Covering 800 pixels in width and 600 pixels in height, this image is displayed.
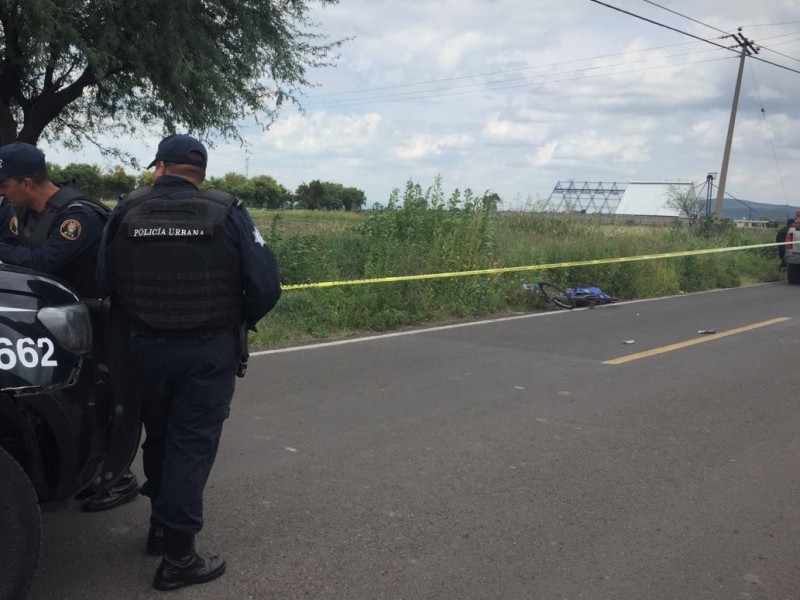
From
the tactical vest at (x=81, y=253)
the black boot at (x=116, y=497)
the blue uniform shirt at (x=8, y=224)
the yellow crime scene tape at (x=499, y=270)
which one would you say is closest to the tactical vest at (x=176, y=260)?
the tactical vest at (x=81, y=253)

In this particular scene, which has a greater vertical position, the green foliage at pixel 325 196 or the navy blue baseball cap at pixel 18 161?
the green foliage at pixel 325 196

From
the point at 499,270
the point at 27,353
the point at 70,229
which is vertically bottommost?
the point at 499,270

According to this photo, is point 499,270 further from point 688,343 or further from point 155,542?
point 155,542

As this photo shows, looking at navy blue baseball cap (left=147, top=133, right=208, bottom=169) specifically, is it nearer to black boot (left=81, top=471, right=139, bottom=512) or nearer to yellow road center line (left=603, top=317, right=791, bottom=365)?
black boot (left=81, top=471, right=139, bottom=512)

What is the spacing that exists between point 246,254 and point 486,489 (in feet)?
7.07

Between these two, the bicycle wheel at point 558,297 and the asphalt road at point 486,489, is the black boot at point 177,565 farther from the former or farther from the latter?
the bicycle wheel at point 558,297

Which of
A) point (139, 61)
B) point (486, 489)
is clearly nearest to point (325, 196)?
point (139, 61)

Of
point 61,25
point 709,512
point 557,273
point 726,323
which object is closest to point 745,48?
point 557,273

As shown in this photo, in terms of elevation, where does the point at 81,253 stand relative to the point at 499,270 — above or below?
above

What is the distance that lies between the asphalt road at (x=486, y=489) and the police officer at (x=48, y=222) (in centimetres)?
94

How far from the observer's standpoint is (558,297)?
42.0 ft

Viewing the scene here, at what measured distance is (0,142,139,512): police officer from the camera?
3.39 meters

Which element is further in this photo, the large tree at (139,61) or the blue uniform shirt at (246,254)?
the large tree at (139,61)

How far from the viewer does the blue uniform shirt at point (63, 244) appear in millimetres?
3375
